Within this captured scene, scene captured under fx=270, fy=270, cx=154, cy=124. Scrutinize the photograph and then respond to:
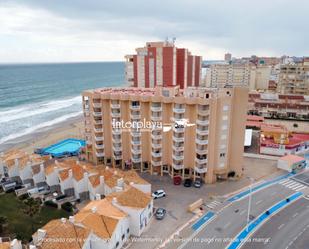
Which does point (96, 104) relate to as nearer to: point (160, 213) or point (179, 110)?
point (179, 110)

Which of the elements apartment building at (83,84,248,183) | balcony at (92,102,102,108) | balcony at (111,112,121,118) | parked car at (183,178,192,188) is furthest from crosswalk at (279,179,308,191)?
balcony at (92,102,102,108)

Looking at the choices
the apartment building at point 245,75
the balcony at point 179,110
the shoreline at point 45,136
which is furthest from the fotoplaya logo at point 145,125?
the apartment building at point 245,75

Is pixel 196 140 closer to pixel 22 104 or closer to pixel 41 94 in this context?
pixel 22 104

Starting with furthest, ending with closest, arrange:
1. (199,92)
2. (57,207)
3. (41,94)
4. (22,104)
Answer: (41,94) < (22,104) < (199,92) < (57,207)

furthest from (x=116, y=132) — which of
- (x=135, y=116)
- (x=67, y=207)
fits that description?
(x=67, y=207)

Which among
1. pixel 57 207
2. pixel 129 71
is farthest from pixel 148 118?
pixel 129 71

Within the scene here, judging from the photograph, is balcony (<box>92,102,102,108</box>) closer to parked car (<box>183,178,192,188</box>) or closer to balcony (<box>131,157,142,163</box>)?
balcony (<box>131,157,142,163</box>)
